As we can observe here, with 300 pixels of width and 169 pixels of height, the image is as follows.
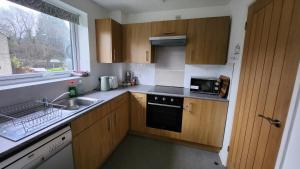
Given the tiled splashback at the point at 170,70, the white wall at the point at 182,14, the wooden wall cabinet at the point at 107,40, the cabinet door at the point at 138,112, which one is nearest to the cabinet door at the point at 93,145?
the cabinet door at the point at 138,112

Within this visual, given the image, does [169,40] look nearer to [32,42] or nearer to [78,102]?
[78,102]

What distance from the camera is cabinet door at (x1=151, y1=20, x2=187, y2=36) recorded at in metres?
2.26

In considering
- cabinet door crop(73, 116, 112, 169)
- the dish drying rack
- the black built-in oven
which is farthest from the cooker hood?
the dish drying rack

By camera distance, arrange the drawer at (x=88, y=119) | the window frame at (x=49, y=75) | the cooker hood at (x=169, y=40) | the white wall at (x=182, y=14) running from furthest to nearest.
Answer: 1. the white wall at (x=182, y=14)
2. the cooker hood at (x=169, y=40)
3. the window frame at (x=49, y=75)
4. the drawer at (x=88, y=119)

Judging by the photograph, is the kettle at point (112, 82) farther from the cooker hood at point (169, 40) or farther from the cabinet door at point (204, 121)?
the cabinet door at point (204, 121)

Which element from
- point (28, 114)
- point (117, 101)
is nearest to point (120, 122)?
point (117, 101)

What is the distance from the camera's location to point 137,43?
2.54 metres

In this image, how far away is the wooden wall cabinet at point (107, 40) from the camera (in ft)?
7.55

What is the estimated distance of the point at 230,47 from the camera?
2.03 metres

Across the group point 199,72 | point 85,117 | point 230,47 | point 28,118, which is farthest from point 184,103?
point 28,118

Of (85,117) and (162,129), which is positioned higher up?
(85,117)

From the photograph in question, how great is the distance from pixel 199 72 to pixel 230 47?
0.70m

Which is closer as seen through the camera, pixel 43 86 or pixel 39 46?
pixel 43 86

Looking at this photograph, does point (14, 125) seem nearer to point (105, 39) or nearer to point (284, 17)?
point (105, 39)
